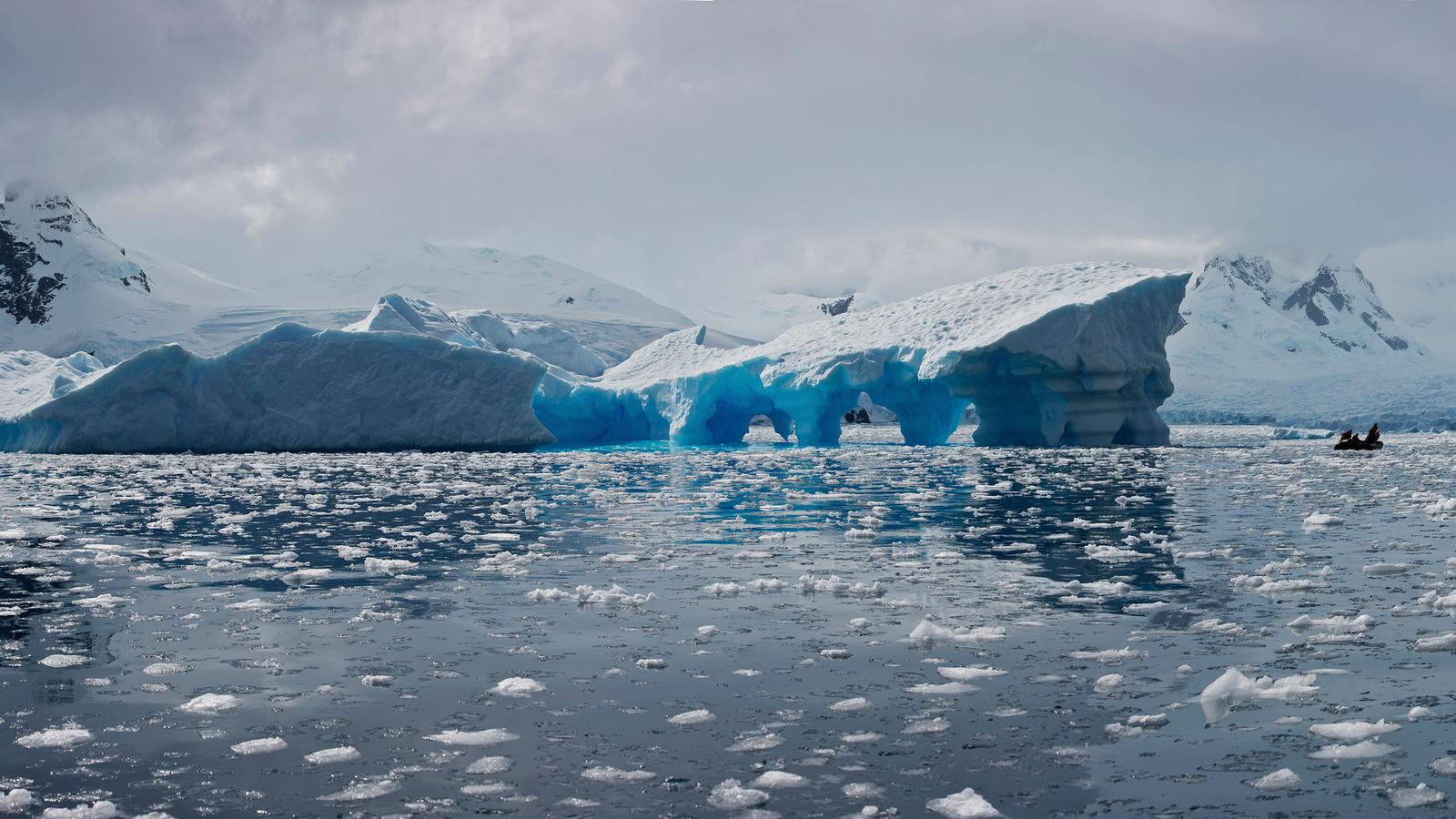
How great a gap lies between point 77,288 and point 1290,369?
12709cm

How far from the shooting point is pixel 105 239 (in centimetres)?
12675

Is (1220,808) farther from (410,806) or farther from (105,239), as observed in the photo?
(105,239)

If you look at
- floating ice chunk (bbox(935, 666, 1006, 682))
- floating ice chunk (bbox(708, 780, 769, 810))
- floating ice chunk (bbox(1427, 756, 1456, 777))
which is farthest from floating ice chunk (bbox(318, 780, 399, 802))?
floating ice chunk (bbox(1427, 756, 1456, 777))

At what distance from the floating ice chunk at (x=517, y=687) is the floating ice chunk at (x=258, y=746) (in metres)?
1.00

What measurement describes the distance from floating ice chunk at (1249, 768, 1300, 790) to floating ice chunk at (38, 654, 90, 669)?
5.21m

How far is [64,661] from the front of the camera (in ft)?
18.4

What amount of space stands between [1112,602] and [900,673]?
7.95ft

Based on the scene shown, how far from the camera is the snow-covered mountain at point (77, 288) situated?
104 m

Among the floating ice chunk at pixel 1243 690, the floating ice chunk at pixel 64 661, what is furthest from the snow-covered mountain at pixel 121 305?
the floating ice chunk at pixel 1243 690

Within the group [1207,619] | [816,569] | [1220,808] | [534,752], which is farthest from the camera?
[816,569]

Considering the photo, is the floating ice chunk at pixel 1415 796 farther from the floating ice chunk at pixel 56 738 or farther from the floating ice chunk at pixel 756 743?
the floating ice chunk at pixel 56 738

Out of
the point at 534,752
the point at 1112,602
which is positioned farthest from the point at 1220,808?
the point at 1112,602

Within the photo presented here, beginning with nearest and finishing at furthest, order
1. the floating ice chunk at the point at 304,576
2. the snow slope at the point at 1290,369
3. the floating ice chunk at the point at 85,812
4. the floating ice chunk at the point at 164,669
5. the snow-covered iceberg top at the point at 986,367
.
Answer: the floating ice chunk at the point at 85,812 → the floating ice chunk at the point at 164,669 → the floating ice chunk at the point at 304,576 → the snow-covered iceberg top at the point at 986,367 → the snow slope at the point at 1290,369

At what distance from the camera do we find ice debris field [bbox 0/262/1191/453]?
31062 millimetres
